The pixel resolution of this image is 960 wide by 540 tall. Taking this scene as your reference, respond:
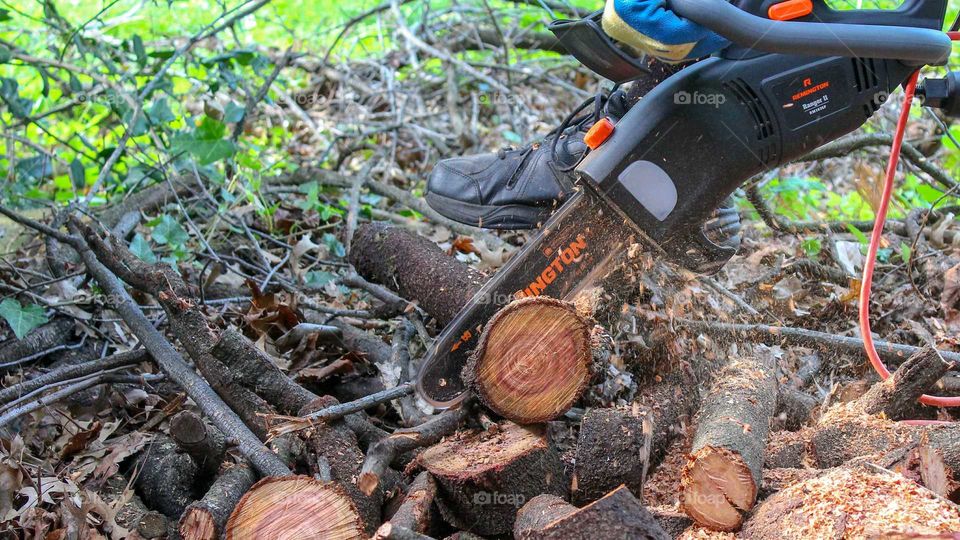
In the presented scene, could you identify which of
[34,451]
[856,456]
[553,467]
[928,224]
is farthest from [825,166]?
[34,451]

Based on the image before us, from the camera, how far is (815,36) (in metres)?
1.87

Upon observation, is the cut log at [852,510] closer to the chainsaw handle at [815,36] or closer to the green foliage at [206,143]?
the chainsaw handle at [815,36]

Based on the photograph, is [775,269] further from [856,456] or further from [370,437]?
[370,437]

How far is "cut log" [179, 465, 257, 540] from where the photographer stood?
5.67 feet

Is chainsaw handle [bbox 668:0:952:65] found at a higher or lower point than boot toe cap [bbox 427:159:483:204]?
higher

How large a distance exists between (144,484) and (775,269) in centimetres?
225

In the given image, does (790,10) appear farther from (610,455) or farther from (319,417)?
(319,417)

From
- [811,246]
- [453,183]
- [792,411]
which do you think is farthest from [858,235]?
[453,183]

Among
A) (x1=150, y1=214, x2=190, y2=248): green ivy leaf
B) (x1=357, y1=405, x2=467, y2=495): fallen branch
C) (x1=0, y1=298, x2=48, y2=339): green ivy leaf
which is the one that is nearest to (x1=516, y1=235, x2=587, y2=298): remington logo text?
(x1=357, y1=405, x2=467, y2=495): fallen branch

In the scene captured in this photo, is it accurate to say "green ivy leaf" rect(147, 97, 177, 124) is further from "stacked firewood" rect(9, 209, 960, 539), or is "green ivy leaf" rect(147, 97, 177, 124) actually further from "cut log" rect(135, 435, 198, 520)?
"cut log" rect(135, 435, 198, 520)

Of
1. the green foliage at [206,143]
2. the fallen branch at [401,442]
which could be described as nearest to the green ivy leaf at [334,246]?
the green foliage at [206,143]

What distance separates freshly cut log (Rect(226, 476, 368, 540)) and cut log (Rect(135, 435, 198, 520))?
17.5 inches

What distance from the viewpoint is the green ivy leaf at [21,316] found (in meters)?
2.46

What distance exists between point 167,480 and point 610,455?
110 cm
